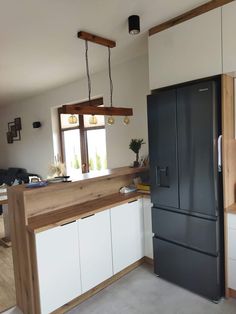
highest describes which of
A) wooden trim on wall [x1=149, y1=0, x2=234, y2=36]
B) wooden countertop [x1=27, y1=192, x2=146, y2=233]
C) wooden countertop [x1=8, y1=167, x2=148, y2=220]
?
wooden trim on wall [x1=149, y1=0, x2=234, y2=36]

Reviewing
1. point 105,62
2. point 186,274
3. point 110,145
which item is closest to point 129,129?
point 110,145

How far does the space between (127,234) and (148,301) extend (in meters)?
0.70

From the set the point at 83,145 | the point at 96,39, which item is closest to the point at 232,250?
the point at 96,39

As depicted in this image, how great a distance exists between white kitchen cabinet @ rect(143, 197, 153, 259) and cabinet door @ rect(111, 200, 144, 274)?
5cm

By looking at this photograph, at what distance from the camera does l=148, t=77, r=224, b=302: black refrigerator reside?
2213 mm

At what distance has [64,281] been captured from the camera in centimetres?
223

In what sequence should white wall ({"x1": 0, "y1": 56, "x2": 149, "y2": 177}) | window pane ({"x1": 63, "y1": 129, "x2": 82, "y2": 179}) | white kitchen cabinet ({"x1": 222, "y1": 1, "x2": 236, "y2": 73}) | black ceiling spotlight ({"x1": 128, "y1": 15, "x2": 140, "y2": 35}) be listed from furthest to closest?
window pane ({"x1": 63, "y1": 129, "x2": 82, "y2": 179}) → white wall ({"x1": 0, "y1": 56, "x2": 149, "y2": 177}) → black ceiling spotlight ({"x1": 128, "y1": 15, "x2": 140, "y2": 35}) → white kitchen cabinet ({"x1": 222, "y1": 1, "x2": 236, "y2": 73})

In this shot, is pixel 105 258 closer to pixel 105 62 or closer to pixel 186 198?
pixel 186 198

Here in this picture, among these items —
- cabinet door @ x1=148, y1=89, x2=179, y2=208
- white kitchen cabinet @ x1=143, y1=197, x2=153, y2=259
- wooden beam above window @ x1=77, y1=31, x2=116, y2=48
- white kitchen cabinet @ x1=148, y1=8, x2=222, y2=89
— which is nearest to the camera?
white kitchen cabinet @ x1=148, y1=8, x2=222, y2=89

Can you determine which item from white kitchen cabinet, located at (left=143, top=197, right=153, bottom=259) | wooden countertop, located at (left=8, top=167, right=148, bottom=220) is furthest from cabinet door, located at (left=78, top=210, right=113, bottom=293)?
white kitchen cabinet, located at (left=143, top=197, right=153, bottom=259)

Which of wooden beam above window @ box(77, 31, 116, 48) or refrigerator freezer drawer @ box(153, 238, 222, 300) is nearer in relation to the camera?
refrigerator freezer drawer @ box(153, 238, 222, 300)

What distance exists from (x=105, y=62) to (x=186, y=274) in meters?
2.98

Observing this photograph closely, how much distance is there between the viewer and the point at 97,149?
4727mm

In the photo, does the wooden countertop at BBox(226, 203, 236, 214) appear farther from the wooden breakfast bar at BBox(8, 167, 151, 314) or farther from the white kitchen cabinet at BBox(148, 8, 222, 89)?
the white kitchen cabinet at BBox(148, 8, 222, 89)
